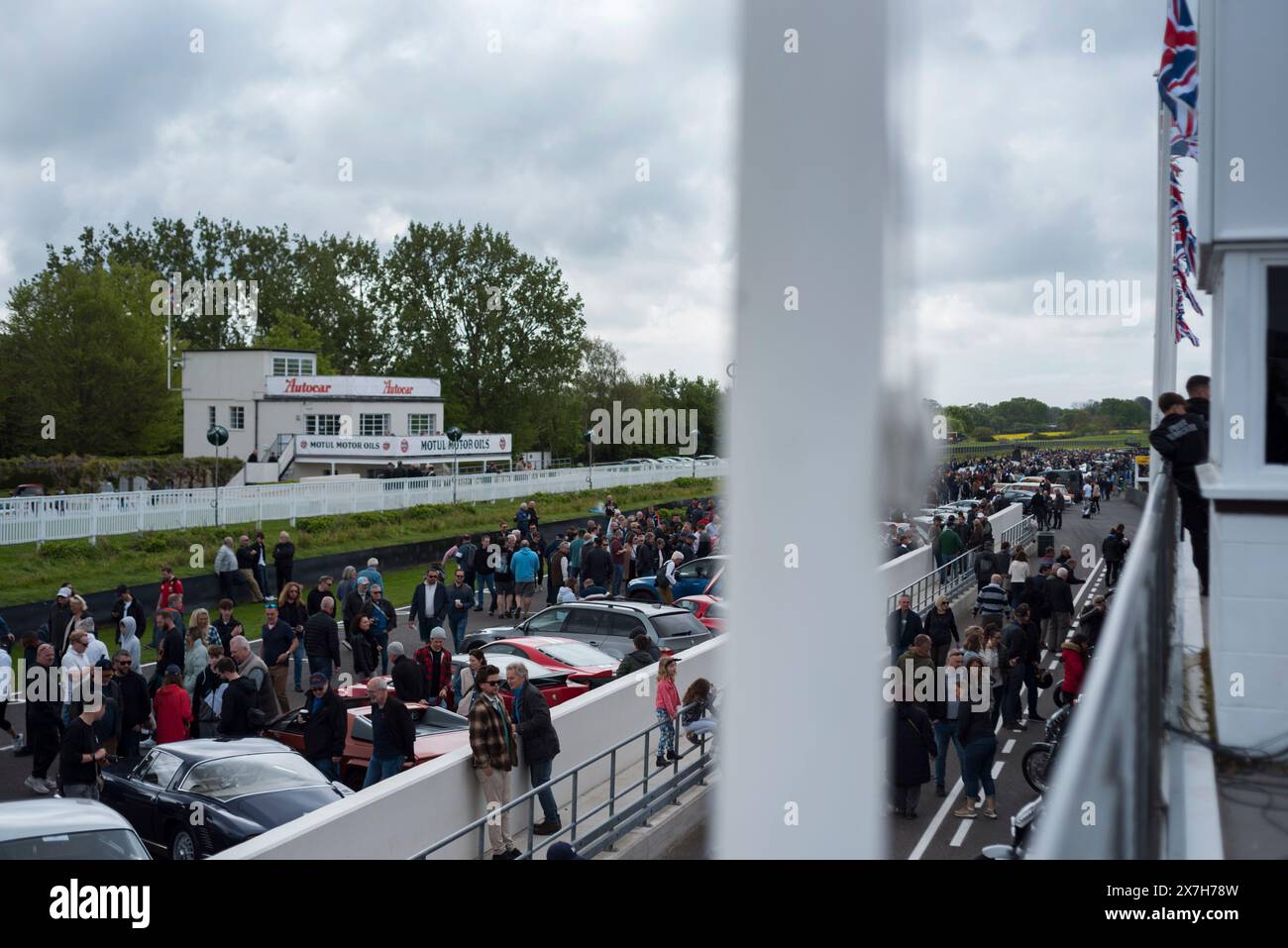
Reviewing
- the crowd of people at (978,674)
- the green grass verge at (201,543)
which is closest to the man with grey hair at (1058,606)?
the crowd of people at (978,674)

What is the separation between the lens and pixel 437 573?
2009 centimetres

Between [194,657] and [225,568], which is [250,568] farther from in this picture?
[194,657]

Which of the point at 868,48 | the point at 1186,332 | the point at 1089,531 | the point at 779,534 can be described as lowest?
the point at 1089,531

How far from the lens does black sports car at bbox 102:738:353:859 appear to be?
1010 cm

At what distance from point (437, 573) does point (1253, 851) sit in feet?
54.0

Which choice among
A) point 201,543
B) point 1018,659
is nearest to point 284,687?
point 1018,659

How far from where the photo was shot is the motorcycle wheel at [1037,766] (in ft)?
38.9

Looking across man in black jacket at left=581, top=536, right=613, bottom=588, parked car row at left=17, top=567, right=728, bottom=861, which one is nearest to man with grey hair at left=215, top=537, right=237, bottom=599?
man in black jacket at left=581, top=536, right=613, bottom=588

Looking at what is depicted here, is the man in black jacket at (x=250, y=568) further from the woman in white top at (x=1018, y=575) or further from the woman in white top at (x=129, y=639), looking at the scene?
the woman in white top at (x=1018, y=575)

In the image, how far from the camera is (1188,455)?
799 centimetres

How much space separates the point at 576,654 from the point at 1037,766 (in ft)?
21.1
